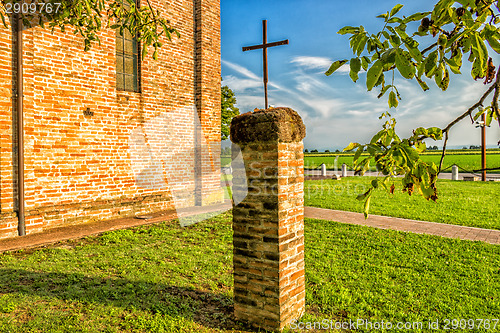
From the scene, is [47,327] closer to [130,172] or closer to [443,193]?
[130,172]

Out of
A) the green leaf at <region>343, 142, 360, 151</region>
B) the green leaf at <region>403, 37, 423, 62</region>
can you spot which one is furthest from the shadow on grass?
the green leaf at <region>403, 37, 423, 62</region>

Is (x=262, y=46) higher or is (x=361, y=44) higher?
(x=262, y=46)

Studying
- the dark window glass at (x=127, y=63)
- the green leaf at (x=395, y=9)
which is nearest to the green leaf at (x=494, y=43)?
the green leaf at (x=395, y=9)

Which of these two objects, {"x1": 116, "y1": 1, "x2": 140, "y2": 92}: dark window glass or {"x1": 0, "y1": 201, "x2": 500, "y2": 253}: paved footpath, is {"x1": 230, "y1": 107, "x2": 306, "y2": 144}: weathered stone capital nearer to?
{"x1": 0, "y1": 201, "x2": 500, "y2": 253}: paved footpath

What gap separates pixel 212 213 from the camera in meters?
8.95

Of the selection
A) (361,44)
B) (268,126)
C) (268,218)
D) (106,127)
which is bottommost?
(268,218)

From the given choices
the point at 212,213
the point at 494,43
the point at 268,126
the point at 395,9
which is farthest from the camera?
the point at 212,213

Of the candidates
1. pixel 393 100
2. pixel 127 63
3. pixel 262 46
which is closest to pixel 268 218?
pixel 393 100

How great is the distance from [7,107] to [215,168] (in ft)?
17.7

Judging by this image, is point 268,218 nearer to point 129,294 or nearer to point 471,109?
point 471,109

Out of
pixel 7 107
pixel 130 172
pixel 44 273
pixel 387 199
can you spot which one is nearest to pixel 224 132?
pixel 387 199

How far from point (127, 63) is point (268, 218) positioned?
7141 millimetres

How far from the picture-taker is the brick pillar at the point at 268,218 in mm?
3020

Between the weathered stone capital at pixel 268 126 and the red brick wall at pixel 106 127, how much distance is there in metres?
5.38
